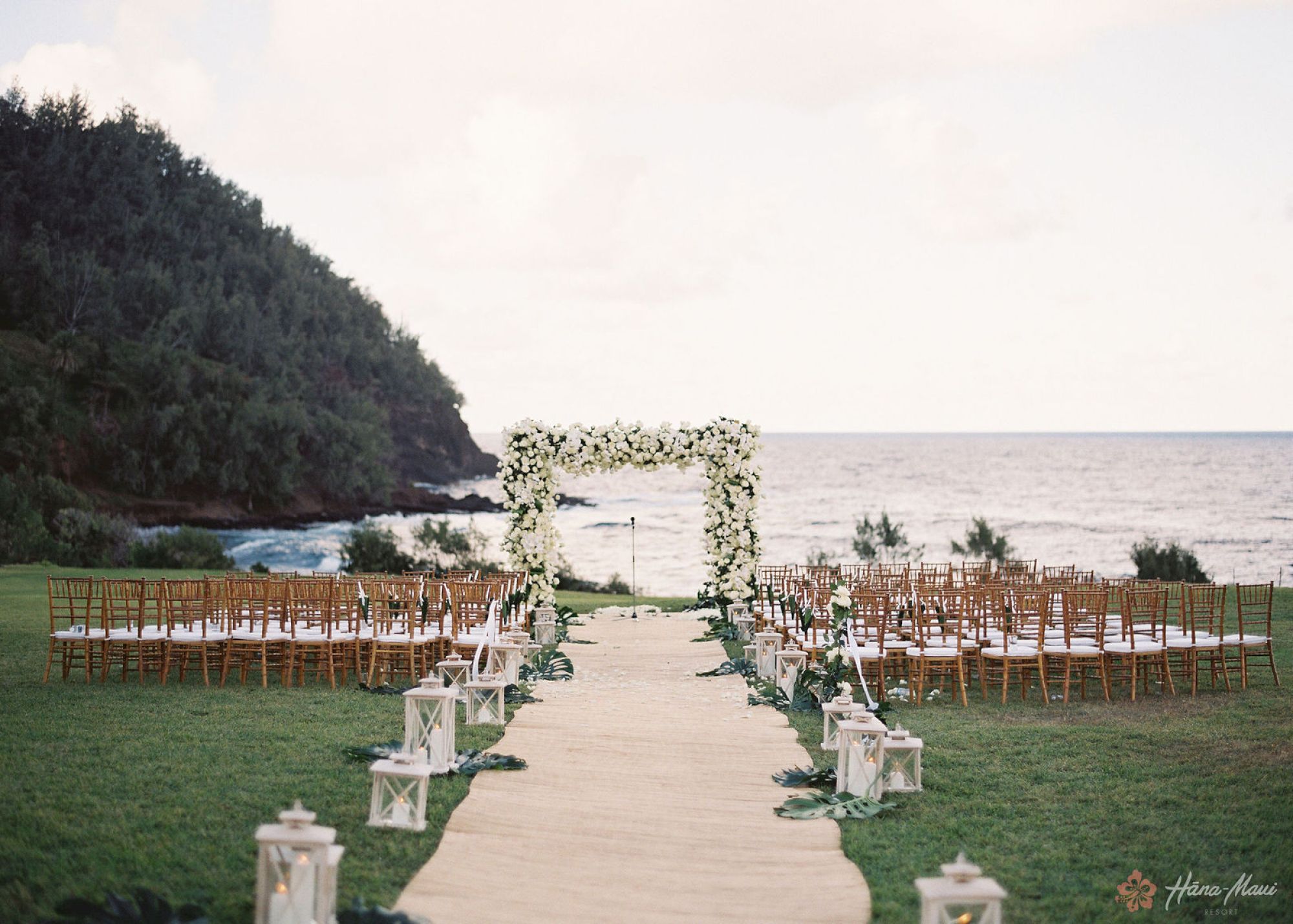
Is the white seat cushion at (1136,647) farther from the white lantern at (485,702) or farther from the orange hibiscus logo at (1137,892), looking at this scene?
the white lantern at (485,702)

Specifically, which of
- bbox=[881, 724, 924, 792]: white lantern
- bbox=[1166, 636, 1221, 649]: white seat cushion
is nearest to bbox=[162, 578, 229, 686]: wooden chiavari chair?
bbox=[881, 724, 924, 792]: white lantern

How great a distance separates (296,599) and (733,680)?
4.66 metres

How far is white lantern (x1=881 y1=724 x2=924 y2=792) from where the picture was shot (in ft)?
21.7

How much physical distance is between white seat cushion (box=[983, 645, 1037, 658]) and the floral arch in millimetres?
6548

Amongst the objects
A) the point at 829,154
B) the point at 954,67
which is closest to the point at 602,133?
the point at 829,154

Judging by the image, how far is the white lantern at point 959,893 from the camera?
3.78m

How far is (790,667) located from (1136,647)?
325cm

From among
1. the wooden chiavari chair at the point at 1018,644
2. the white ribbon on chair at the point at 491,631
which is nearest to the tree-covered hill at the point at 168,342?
the white ribbon on chair at the point at 491,631

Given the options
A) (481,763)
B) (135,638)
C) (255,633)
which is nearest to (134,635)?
(135,638)

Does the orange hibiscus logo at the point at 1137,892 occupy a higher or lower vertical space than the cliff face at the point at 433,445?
lower

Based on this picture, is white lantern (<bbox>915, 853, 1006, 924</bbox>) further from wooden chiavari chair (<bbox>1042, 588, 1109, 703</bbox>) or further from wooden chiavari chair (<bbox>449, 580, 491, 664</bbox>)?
wooden chiavari chair (<bbox>449, 580, 491, 664</bbox>)

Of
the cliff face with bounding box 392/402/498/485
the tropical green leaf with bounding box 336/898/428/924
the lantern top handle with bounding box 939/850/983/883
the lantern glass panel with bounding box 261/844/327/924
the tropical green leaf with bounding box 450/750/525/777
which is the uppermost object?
the cliff face with bounding box 392/402/498/485

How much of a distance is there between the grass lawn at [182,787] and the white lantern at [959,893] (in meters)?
2.36

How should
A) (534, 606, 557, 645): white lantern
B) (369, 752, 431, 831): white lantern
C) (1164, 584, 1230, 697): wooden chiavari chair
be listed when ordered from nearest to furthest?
(369, 752, 431, 831): white lantern, (1164, 584, 1230, 697): wooden chiavari chair, (534, 606, 557, 645): white lantern
